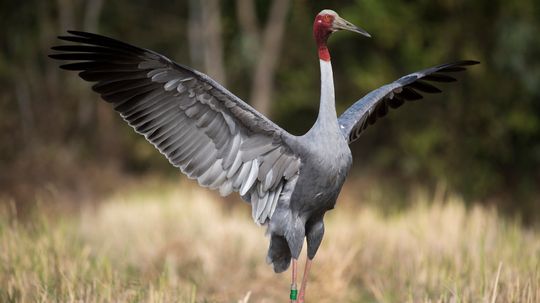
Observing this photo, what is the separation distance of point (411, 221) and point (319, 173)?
13.7 ft

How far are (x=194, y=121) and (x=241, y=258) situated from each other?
9.76 ft

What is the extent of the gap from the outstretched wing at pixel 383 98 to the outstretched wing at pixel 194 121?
0.66 metres

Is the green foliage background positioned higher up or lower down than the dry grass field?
higher up

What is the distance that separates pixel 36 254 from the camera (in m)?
6.02

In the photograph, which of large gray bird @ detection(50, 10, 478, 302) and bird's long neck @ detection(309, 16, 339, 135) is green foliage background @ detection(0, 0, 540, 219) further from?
bird's long neck @ detection(309, 16, 339, 135)

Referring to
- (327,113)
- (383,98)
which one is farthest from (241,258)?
(327,113)

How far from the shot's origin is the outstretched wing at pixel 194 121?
195 inches

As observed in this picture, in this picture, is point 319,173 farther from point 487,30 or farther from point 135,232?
point 487,30

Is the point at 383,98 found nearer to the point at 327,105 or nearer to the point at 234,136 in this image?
the point at 327,105

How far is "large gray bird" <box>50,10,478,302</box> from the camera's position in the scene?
4.95 meters

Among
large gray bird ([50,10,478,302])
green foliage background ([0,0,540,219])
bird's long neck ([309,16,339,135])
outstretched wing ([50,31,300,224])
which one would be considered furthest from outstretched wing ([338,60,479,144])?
green foliage background ([0,0,540,219])

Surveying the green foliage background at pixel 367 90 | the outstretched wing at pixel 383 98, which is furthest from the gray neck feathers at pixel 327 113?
the green foliage background at pixel 367 90

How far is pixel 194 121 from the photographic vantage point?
5.19 meters

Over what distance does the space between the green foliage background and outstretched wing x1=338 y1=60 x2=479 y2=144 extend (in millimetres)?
6695
